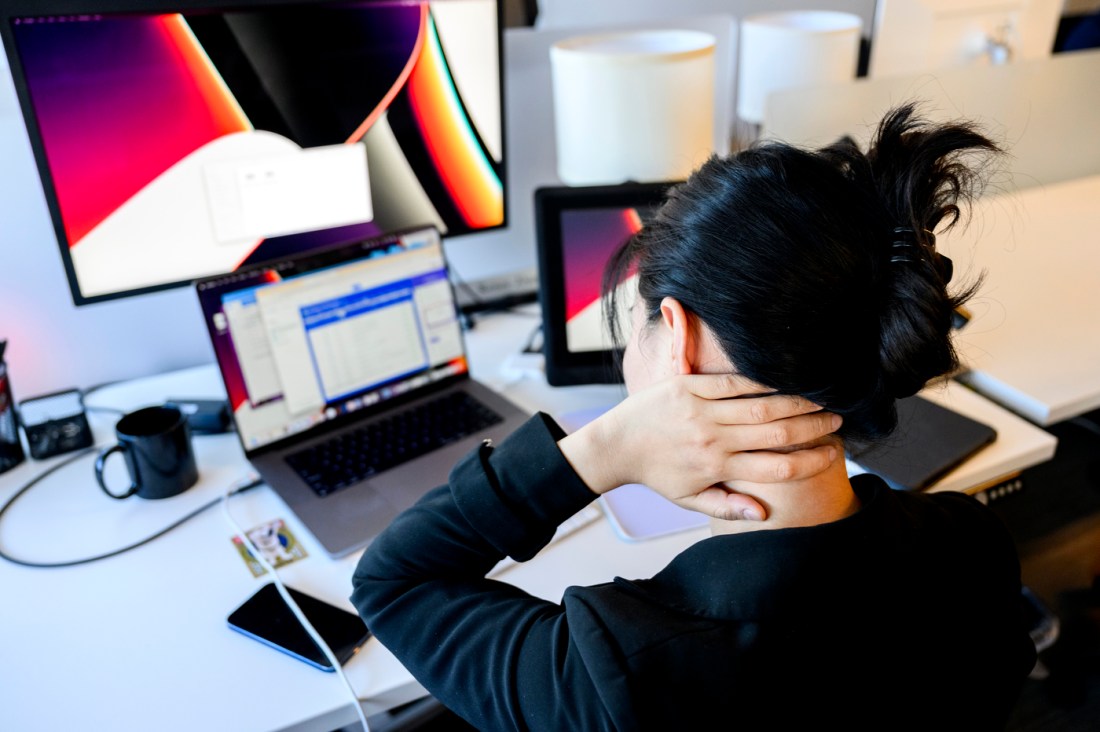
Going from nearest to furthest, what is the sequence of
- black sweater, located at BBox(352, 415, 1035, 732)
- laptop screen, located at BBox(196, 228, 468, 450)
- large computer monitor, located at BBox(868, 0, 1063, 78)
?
Result: black sweater, located at BBox(352, 415, 1035, 732) → laptop screen, located at BBox(196, 228, 468, 450) → large computer monitor, located at BBox(868, 0, 1063, 78)

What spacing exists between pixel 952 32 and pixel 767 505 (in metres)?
1.50

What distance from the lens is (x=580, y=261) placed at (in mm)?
1282

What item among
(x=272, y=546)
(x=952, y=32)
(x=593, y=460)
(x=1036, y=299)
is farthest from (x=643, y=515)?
(x=952, y=32)

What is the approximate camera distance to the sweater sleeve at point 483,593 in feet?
2.10

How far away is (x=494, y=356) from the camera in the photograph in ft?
4.79

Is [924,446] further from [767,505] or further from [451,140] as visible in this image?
[451,140]

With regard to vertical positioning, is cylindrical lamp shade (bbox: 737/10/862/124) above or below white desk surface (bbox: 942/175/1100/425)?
above

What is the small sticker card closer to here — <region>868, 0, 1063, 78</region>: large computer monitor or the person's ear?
the person's ear

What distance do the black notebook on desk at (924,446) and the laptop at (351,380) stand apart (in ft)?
1.61

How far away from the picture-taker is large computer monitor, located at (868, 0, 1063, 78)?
5.64 feet

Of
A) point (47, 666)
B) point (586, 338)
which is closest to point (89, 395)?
point (47, 666)

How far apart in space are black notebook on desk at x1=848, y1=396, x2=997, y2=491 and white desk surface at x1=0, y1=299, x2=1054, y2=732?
2cm

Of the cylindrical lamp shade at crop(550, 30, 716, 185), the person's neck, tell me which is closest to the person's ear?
the person's neck

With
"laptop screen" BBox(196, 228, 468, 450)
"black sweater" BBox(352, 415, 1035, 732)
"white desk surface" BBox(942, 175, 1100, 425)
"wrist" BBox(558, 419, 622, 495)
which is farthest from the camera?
"white desk surface" BBox(942, 175, 1100, 425)
